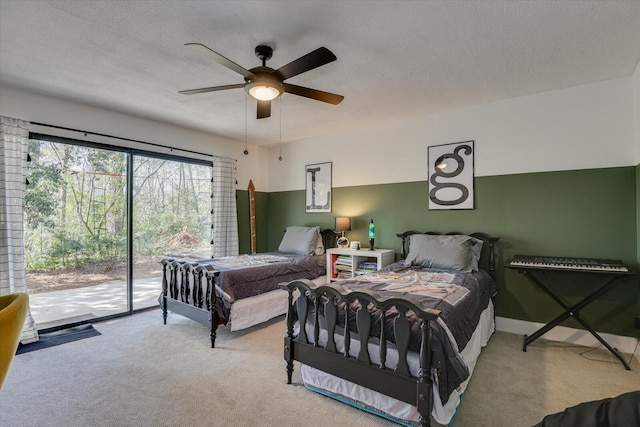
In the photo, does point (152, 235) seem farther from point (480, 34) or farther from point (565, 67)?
point (565, 67)

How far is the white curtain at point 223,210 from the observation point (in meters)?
4.93

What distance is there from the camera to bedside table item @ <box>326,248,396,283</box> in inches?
158

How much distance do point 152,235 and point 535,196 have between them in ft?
16.1

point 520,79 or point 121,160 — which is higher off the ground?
point 520,79

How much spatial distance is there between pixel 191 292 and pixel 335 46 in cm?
286

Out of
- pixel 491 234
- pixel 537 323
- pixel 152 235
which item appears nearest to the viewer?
pixel 537 323

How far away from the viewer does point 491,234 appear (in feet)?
11.7

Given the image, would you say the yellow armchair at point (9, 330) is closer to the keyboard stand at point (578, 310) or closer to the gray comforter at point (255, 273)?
the gray comforter at point (255, 273)

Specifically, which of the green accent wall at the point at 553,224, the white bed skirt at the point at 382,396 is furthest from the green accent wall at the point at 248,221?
the white bed skirt at the point at 382,396

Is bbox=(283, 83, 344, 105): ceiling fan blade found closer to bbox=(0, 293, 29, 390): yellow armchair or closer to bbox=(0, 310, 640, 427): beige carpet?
bbox=(0, 293, 29, 390): yellow armchair

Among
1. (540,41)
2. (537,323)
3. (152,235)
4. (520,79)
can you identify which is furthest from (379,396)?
(152,235)

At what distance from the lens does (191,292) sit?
3.36 metres

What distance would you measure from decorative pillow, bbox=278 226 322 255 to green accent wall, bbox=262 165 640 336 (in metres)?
1.24

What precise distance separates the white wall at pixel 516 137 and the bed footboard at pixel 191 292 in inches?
102
